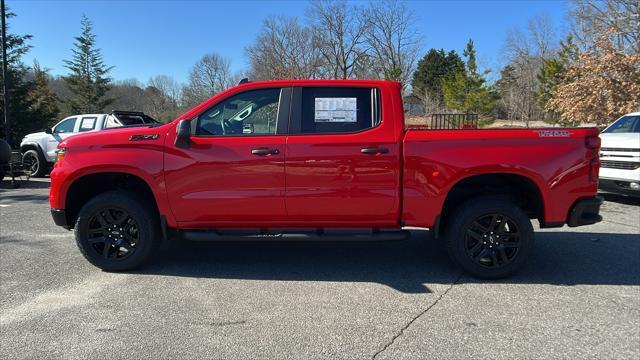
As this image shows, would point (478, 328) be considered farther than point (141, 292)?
No

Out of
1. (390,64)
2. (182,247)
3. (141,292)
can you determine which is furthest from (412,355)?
(390,64)

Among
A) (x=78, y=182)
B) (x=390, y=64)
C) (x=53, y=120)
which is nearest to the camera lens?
(x=78, y=182)

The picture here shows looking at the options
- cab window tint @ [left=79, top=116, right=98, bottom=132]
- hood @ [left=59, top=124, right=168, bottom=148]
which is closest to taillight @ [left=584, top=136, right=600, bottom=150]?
hood @ [left=59, top=124, right=168, bottom=148]

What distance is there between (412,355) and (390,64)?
43.8m

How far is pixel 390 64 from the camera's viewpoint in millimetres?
44000

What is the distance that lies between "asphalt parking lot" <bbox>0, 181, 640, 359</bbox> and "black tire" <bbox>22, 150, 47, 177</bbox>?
331 inches

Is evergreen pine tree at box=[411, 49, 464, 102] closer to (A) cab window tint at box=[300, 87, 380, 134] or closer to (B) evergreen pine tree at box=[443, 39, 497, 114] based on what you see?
(B) evergreen pine tree at box=[443, 39, 497, 114]

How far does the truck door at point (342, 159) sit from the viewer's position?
406cm

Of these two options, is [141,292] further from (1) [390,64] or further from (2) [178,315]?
(1) [390,64]

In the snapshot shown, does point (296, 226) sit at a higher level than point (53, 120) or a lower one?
lower

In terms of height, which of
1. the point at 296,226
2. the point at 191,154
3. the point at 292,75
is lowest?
the point at 296,226

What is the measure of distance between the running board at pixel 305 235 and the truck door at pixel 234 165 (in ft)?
0.32

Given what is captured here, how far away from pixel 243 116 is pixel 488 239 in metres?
2.78

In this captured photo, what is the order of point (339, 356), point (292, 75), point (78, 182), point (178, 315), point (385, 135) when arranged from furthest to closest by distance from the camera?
point (292, 75) → point (78, 182) → point (385, 135) → point (178, 315) → point (339, 356)
